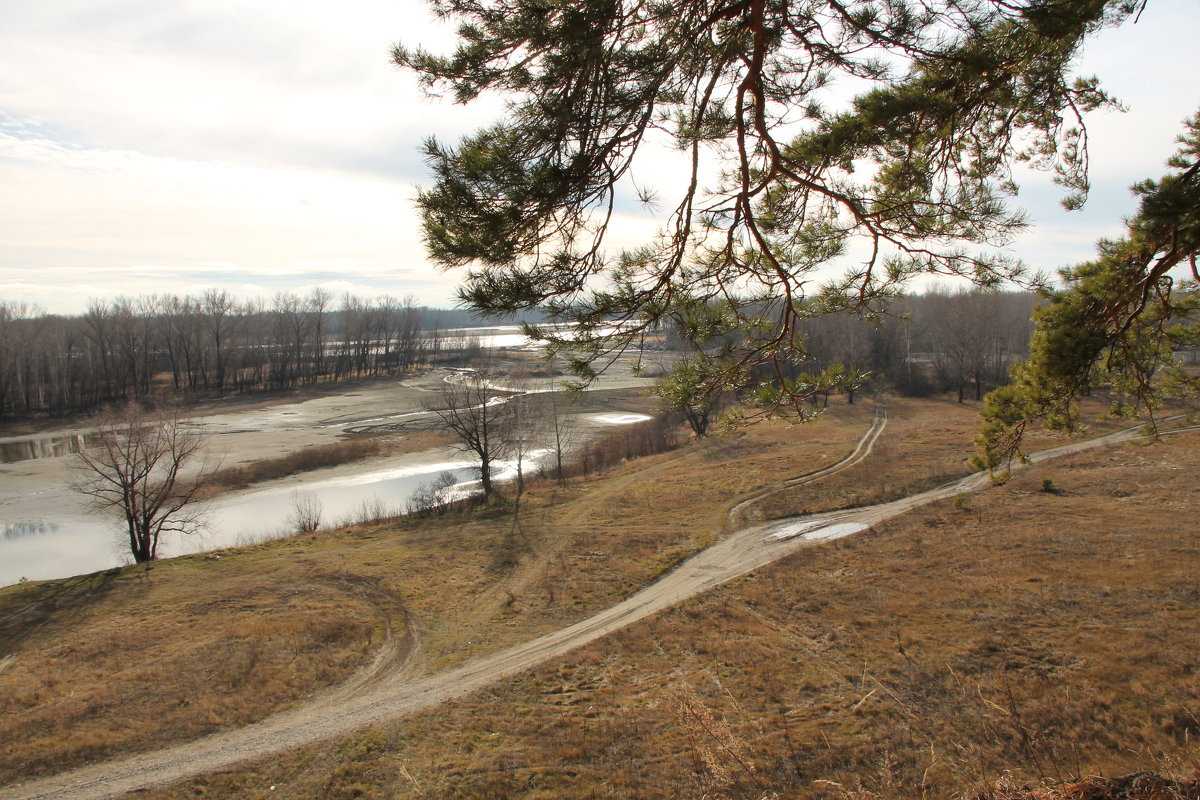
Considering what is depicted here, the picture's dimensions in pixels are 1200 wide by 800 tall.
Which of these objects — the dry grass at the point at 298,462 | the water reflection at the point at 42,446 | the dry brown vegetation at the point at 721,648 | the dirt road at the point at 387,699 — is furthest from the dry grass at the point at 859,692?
the water reflection at the point at 42,446

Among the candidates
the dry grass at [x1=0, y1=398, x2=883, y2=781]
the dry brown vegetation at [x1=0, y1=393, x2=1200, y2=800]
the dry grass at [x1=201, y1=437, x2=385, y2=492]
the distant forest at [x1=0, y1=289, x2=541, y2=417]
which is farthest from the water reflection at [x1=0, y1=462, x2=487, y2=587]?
the distant forest at [x1=0, y1=289, x2=541, y2=417]

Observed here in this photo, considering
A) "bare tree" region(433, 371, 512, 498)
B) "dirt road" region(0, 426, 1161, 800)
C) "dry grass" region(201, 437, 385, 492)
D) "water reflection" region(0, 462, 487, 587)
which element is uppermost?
"bare tree" region(433, 371, 512, 498)

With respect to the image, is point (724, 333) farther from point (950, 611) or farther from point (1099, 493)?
point (1099, 493)

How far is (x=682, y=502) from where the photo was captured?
25031 mm

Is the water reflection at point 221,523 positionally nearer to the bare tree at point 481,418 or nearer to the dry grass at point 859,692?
the bare tree at point 481,418

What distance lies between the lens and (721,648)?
13211 millimetres

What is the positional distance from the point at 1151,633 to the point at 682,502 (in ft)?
49.0

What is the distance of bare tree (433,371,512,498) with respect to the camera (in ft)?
93.8

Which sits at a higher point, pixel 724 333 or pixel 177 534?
pixel 724 333

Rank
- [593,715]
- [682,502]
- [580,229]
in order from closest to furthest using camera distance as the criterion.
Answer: [580,229], [593,715], [682,502]

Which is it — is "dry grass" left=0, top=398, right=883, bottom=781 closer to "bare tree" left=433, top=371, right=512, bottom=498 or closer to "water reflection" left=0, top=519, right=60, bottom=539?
"bare tree" left=433, top=371, right=512, bottom=498

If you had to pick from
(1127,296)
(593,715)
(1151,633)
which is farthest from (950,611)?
(1127,296)

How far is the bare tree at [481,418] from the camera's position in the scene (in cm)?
2858

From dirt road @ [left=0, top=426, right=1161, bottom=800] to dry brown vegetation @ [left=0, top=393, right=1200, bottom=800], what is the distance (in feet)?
1.51
